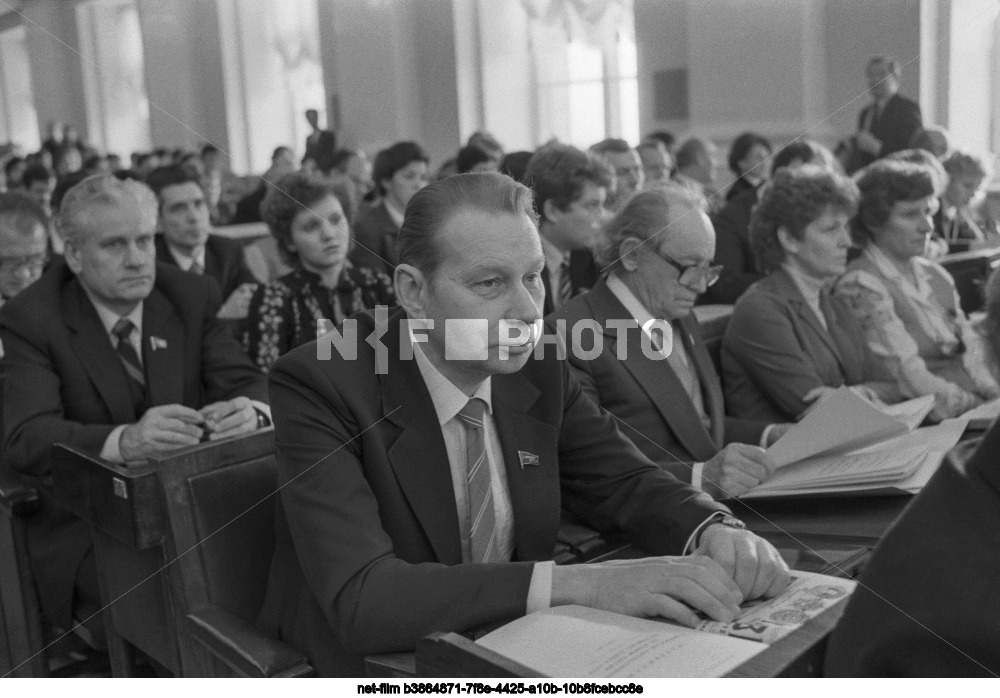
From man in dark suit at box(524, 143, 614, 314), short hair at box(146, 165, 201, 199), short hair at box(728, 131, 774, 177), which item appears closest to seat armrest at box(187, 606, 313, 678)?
man in dark suit at box(524, 143, 614, 314)

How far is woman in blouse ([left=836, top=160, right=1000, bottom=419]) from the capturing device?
2.84 meters

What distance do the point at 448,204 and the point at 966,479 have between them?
2.75ft

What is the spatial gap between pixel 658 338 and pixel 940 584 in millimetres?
1544

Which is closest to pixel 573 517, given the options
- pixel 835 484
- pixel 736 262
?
pixel 835 484

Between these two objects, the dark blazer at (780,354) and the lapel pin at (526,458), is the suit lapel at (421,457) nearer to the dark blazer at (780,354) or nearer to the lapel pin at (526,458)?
the lapel pin at (526,458)

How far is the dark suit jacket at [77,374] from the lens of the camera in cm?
207

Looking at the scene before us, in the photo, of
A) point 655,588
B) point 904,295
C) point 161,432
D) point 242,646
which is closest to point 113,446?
point 161,432

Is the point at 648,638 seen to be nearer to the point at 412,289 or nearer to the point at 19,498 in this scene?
the point at 412,289

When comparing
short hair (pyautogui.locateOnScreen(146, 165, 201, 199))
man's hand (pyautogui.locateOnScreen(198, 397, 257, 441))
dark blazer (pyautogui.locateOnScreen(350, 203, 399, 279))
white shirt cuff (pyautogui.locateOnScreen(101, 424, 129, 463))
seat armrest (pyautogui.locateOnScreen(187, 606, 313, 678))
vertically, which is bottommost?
seat armrest (pyautogui.locateOnScreen(187, 606, 313, 678))

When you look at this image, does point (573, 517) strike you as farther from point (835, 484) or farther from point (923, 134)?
point (923, 134)

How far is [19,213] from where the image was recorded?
286 centimetres

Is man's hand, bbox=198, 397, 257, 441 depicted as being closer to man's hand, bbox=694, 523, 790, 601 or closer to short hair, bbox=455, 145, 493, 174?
man's hand, bbox=694, 523, 790, 601

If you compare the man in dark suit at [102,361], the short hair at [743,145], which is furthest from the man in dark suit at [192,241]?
the short hair at [743,145]

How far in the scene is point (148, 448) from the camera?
1.90m
